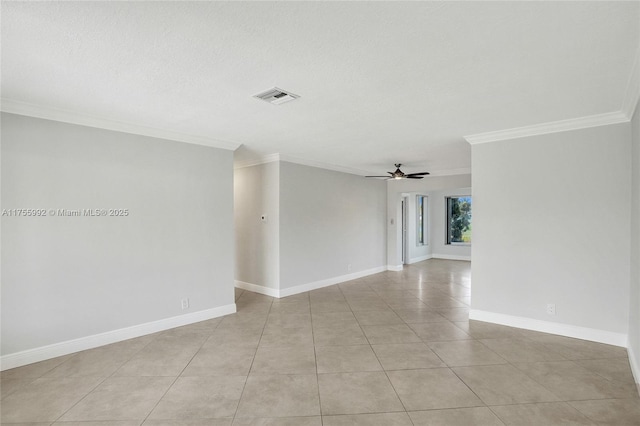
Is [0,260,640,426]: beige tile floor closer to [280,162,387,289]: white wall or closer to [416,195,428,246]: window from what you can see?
[280,162,387,289]: white wall

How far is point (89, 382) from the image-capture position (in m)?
2.86

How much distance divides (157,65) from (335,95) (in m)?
1.48

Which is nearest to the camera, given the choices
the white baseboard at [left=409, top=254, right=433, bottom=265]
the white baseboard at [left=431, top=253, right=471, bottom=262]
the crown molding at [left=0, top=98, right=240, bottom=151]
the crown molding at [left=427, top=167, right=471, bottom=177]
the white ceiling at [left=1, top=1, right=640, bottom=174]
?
the white ceiling at [left=1, top=1, right=640, bottom=174]

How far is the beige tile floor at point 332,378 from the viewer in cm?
237

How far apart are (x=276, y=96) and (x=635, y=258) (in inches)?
153

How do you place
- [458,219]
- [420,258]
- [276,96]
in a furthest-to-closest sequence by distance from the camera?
[458,219] → [420,258] → [276,96]

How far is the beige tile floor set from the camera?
2365 millimetres

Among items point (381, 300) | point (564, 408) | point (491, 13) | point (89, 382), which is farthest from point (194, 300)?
point (491, 13)

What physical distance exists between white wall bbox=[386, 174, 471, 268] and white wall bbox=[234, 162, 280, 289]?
3.93 metres

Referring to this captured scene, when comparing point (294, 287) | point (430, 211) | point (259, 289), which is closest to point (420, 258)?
point (430, 211)

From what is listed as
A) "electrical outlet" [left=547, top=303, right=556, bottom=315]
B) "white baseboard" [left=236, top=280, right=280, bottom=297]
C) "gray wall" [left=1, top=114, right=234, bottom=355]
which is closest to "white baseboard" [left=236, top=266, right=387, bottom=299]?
"white baseboard" [left=236, top=280, right=280, bottom=297]

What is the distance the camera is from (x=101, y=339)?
3.65 meters

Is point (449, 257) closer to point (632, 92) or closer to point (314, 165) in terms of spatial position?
point (314, 165)

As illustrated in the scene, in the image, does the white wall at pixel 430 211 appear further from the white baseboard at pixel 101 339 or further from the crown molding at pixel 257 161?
the white baseboard at pixel 101 339
